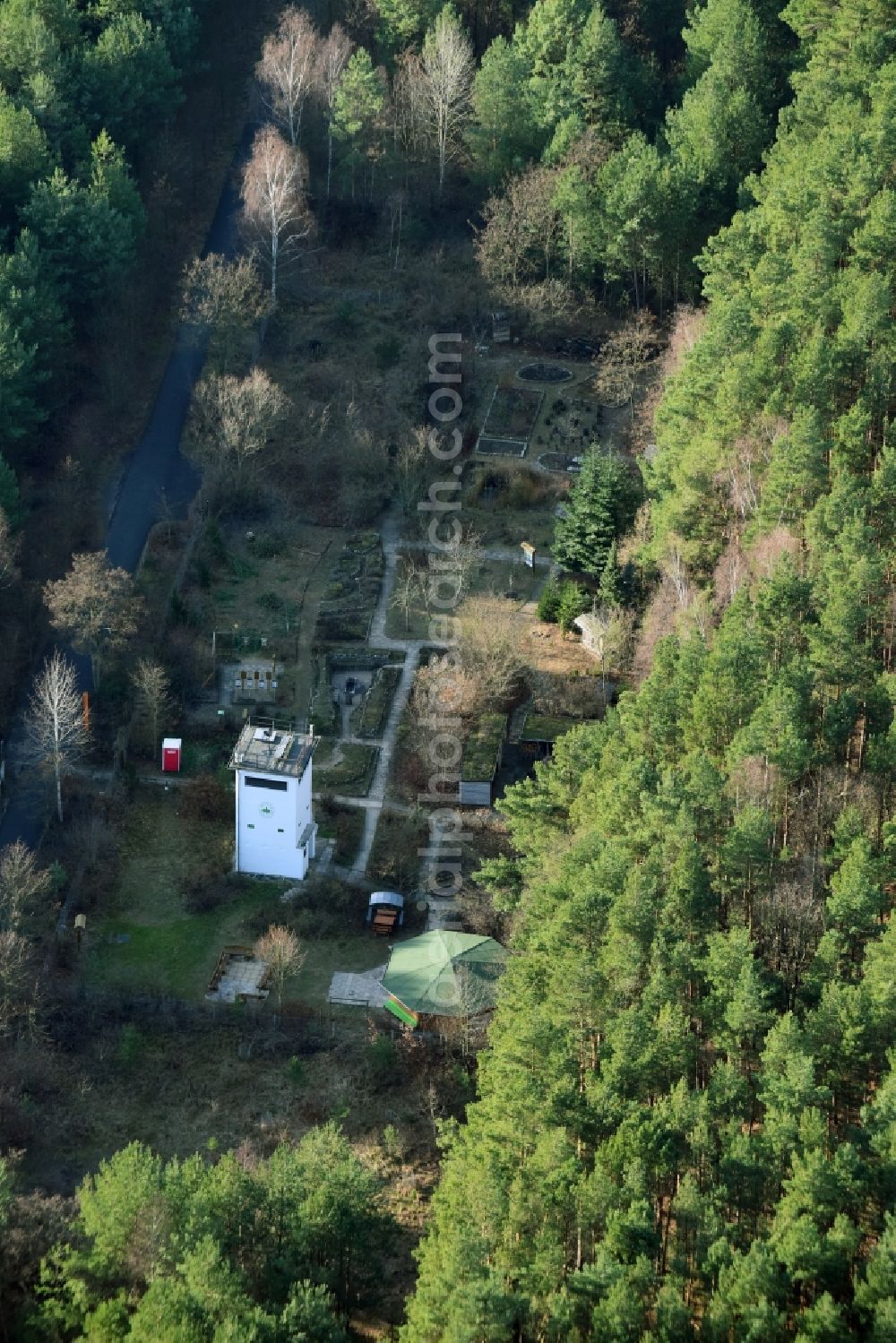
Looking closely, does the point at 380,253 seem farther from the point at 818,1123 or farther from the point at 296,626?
the point at 818,1123

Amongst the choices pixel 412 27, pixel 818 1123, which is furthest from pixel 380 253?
pixel 818 1123

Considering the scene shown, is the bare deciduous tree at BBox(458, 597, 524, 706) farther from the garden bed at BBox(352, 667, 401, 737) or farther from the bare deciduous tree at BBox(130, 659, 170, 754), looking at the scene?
the bare deciduous tree at BBox(130, 659, 170, 754)

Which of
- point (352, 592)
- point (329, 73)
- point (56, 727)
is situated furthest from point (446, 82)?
point (56, 727)

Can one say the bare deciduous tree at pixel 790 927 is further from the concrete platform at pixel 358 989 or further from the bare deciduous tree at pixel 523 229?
the bare deciduous tree at pixel 523 229

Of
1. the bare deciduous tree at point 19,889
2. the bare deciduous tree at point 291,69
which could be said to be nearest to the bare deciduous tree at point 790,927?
the bare deciduous tree at point 19,889

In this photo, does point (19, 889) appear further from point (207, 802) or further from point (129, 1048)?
point (207, 802)

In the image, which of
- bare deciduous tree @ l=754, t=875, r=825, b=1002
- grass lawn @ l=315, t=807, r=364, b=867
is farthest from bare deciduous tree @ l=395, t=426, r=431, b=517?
bare deciduous tree @ l=754, t=875, r=825, b=1002
